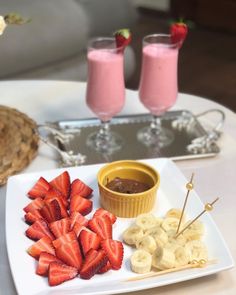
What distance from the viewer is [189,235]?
36.8 inches

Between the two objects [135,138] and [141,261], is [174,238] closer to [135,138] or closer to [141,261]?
[141,261]

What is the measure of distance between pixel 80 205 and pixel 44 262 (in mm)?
179

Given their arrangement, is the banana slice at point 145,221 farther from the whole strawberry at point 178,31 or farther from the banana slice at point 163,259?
the whole strawberry at point 178,31

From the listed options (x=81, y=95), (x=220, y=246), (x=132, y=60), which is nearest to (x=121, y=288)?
(x=220, y=246)

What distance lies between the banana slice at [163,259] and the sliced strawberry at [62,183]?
25 centimetres

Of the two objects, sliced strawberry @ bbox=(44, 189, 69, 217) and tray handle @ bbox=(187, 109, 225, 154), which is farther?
tray handle @ bbox=(187, 109, 225, 154)

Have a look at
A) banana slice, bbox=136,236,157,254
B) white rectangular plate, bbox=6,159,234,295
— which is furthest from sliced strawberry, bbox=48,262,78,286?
banana slice, bbox=136,236,157,254

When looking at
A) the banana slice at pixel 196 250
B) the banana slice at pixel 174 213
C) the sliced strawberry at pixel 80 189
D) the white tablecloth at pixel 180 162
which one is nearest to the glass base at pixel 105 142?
the white tablecloth at pixel 180 162

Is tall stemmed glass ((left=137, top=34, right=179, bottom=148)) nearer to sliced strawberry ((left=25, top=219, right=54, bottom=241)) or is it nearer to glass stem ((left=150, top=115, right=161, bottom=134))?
glass stem ((left=150, top=115, right=161, bottom=134))

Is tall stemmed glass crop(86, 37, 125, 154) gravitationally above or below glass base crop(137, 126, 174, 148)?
above

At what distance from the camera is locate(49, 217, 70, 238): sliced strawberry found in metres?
0.93

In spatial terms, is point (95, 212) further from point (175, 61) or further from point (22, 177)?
point (175, 61)

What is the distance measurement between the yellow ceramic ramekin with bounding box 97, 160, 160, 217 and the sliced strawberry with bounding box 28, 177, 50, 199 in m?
0.11

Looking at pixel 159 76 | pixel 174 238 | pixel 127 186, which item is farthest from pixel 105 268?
pixel 159 76
